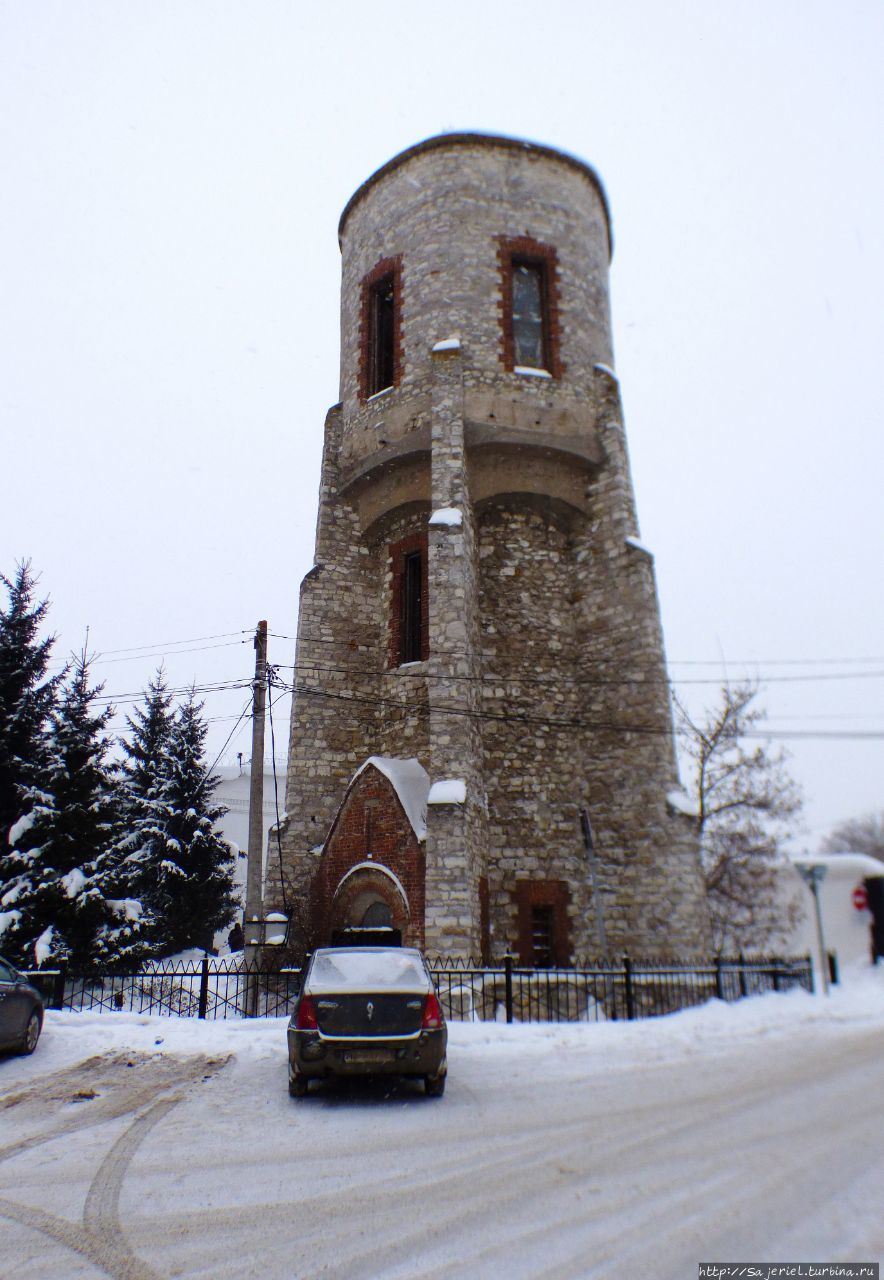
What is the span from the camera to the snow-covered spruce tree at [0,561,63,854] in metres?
17.0

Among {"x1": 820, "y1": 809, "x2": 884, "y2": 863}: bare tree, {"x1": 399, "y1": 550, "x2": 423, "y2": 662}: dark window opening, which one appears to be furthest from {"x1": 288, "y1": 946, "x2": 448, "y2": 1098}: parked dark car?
{"x1": 820, "y1": 809, "x2": 884, "y2": 863}: bare tree

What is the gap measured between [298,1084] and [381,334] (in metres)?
16.7

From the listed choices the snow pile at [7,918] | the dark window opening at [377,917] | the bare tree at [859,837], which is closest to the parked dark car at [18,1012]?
the snow pile at [7,918]

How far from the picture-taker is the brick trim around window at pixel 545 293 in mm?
18219

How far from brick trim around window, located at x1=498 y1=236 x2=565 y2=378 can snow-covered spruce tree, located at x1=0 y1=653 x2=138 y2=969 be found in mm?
12003

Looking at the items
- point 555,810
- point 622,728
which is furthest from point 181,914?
point 622,728

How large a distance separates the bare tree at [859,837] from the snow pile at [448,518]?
66444 mm

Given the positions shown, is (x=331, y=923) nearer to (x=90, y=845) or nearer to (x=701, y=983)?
(x=90, y=845)

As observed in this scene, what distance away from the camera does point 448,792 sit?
45.6 feet

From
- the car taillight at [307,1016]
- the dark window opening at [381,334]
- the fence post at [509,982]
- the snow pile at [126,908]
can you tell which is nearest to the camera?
the car taillight at [307,1016]

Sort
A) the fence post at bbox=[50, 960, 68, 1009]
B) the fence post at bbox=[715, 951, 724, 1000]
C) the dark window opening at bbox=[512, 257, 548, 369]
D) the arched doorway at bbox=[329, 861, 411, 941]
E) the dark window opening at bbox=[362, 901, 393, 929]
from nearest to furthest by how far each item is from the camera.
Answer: the fence post at bbox=[50, 960, 68, 1009]
the fence post at bbox=[715, 951, 724, 1000]
the arched doorway at bbox=[329, 861, 411, 941]
the dark window opening at bbox=[362, 901, 393, 929]
the dark window opening at bbox=[512, 257, 548, 369]

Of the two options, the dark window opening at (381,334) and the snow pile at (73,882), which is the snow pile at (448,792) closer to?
the snow pile at (73,882)

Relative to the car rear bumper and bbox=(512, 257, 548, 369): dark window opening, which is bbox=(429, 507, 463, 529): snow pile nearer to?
bbox=(512, 257, 548, 369): dark window opening

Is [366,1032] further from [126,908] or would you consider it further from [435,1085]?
[126,908]
